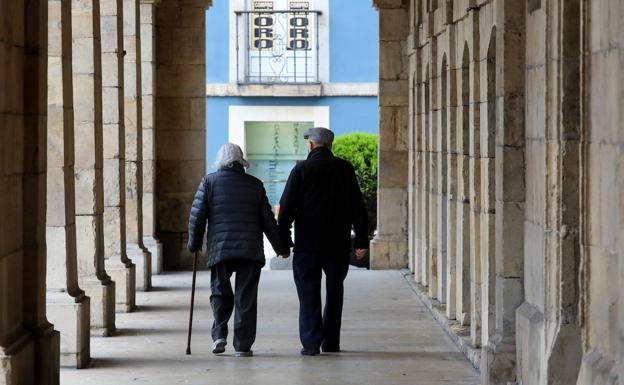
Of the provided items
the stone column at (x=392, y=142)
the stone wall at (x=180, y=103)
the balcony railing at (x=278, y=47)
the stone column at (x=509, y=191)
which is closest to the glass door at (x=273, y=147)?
the balcony railing at (x=278, y=47)

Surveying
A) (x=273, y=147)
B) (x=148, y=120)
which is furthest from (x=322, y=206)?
(x=273, y=147)

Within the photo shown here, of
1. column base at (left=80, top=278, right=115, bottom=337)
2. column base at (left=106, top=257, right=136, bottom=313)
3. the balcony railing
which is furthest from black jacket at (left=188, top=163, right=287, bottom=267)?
the balcony railing

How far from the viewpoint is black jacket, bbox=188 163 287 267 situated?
1055 cm

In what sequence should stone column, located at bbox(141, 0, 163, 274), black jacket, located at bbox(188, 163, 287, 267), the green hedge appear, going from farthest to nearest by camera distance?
the green hedge → stone column, located at bbox(141, 0, 163, 274) → black jacket, located at bbox(188, 163, 287, 267)

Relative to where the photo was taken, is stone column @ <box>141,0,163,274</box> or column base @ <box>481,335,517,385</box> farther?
stone column @ <box>141,0,163,274</box>

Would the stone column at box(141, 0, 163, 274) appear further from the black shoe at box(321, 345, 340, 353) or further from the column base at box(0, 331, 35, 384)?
the column base at box(0, 331, 35, 384)

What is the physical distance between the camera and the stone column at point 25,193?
8.01m

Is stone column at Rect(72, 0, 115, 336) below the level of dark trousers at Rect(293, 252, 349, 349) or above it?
above

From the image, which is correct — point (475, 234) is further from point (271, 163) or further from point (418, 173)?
point (271, 163)

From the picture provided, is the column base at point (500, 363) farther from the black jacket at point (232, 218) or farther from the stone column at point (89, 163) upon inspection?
the stone column at point (89, 163)

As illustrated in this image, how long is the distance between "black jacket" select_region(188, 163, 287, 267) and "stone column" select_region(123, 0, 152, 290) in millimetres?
4987

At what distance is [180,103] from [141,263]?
11.0 feet

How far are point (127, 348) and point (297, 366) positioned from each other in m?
1.73

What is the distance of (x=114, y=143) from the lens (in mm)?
13641
